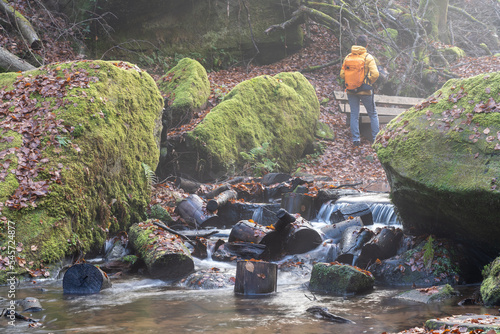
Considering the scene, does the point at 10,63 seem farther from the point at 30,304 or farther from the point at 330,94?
the point at 330,94

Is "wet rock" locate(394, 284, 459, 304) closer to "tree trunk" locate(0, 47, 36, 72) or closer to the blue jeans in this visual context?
the blue jeans

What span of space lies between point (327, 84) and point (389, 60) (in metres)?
2.93

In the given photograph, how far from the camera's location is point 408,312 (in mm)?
4926

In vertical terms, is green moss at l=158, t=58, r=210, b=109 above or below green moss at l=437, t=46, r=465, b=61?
below

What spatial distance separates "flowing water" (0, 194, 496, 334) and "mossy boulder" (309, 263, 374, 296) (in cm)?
16

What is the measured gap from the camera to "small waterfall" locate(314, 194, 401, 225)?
28.7 feet

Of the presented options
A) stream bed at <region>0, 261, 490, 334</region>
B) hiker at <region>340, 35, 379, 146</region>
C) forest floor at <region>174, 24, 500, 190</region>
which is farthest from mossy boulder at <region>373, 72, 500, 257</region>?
hiker at <region>340, 35, 379, 146</region>

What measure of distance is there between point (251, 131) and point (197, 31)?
7153mm

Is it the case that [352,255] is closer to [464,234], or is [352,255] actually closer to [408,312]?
[464,234]

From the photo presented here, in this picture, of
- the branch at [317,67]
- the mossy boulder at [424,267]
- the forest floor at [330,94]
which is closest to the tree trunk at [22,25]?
the forest floor at [330,94]

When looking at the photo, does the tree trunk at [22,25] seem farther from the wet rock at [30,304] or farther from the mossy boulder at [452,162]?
the mossy boulder at [452,162]

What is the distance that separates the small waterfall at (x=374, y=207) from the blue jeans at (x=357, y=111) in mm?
5119

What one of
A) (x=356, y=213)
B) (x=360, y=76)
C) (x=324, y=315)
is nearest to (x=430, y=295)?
(x=324, y=315)

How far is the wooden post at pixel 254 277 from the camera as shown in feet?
19.3
